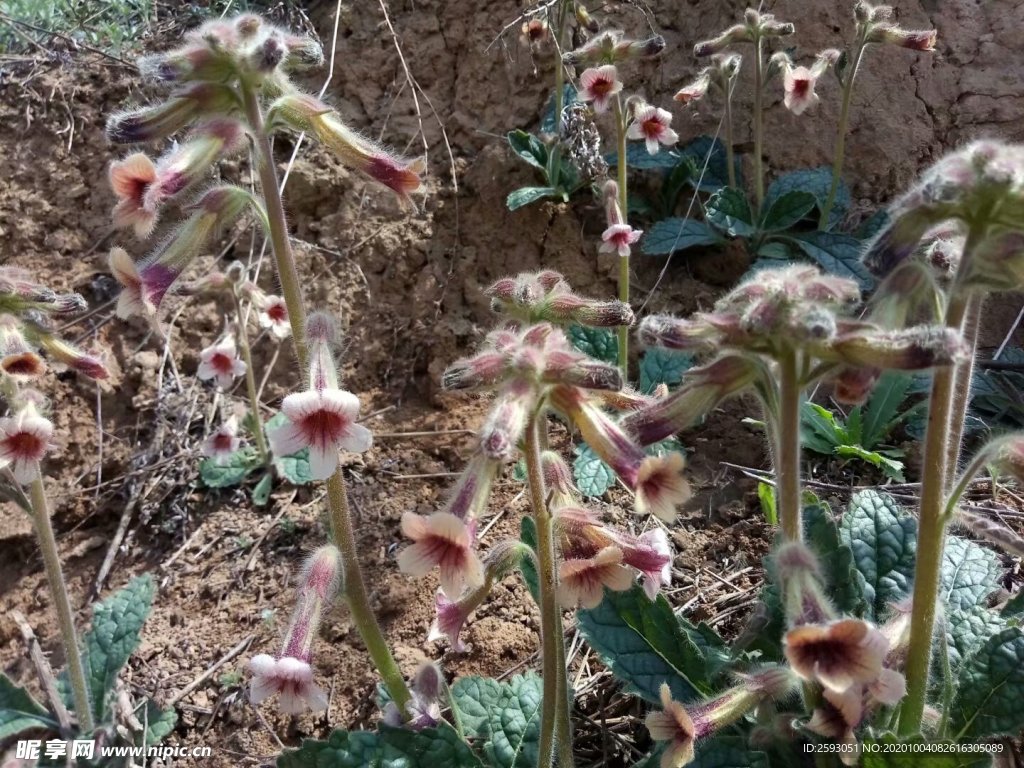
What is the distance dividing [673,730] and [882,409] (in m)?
2.02

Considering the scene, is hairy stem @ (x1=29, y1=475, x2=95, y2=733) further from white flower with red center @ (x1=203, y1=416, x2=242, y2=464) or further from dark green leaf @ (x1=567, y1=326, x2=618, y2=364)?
dark green leaf @ (x1=567, y1=326, x2=618, y2=364)

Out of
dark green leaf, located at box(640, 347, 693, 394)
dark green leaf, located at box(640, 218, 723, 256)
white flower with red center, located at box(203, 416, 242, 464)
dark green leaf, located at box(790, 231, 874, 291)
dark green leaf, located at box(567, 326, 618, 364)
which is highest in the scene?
dark green leaf, located at box(640, 218, 723, 256)

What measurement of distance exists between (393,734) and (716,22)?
4367 millimetres

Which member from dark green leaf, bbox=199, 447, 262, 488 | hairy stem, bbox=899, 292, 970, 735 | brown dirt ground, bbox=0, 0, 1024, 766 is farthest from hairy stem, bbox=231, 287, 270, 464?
hairy stem, bbox=899, 292, 970, 735

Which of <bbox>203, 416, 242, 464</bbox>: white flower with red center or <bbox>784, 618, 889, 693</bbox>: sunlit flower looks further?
<bbox>203, 416, 242, 464</bbox>: white flower with red center

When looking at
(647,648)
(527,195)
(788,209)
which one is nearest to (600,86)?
(527,195)

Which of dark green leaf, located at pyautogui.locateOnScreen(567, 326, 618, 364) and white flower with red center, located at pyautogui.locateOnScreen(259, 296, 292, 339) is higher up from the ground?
white flower with red center, located at pyautogui.locateOnScreen(259, 296, 292, 339)

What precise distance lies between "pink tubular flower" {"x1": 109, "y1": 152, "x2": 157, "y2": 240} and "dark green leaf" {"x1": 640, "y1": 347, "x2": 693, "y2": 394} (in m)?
2.15

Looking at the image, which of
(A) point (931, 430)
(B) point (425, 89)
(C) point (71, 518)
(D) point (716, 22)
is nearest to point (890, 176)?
(D) point (716, 22)

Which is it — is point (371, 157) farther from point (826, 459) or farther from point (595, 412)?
point (826, 459)

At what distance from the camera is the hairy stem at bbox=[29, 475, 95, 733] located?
2.42 metres

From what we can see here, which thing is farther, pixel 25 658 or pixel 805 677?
pixel 25 658

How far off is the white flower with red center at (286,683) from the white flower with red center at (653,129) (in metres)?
2.93

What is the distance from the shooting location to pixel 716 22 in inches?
184
